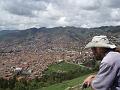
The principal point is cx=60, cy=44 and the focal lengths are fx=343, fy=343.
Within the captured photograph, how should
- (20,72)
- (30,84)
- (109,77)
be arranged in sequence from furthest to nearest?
1. (20,72)
2. (30,84)
3. (109,77)

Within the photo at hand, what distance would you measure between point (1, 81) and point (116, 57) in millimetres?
75731

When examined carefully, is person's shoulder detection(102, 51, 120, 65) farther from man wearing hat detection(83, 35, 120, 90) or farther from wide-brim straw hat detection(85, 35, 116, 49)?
wide-brim straw hat detection(85, 35, 116, 49)

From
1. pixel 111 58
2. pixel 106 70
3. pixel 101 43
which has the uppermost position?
pixel 101 43

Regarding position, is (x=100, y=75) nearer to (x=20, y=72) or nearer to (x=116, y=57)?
(x=116, y=57)

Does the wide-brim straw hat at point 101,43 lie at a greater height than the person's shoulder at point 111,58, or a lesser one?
greater

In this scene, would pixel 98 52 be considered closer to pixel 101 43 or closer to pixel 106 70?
pixel 101 43

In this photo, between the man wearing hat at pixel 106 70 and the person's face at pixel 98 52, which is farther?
the person's face at pixel 98 52

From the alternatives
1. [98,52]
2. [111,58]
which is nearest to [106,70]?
[111,58]

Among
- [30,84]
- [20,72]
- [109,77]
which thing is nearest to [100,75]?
[109,77]

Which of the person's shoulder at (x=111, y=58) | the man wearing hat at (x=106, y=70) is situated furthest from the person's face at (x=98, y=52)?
the person's shoulder at (x=111, y=58)

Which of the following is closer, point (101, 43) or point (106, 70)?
point (106, 70)

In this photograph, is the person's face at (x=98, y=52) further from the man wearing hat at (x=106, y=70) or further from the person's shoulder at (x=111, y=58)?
the person's shoulder at (x=111, y=58)

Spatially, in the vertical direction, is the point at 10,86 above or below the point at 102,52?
below

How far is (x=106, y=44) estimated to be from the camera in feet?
16.0
